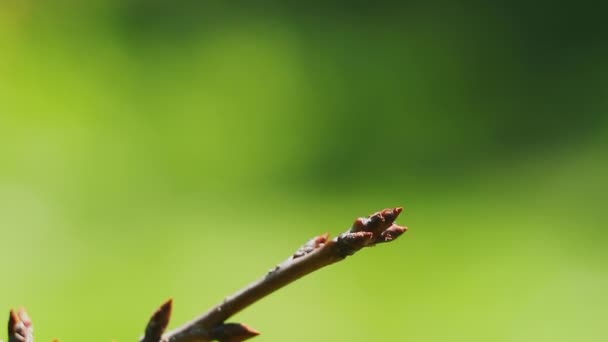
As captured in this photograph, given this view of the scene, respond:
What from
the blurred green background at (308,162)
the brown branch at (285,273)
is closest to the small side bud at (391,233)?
the brown branch at (285,273)

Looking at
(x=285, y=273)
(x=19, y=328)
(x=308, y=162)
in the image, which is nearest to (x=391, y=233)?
(x=285, y=273)

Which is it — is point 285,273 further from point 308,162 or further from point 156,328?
point 308,162

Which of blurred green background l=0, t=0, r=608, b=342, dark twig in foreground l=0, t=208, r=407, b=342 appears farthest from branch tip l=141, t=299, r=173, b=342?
blurred green background l=0, t=0, r=608, b=342

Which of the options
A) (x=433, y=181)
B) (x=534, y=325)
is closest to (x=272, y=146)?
(x=433, y=181)

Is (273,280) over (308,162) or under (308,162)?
under

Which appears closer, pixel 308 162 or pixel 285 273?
pixel 285 273

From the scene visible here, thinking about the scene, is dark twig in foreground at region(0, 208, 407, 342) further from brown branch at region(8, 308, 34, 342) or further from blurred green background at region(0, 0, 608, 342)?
blurred green background at region(0, 0, 608, 342)
